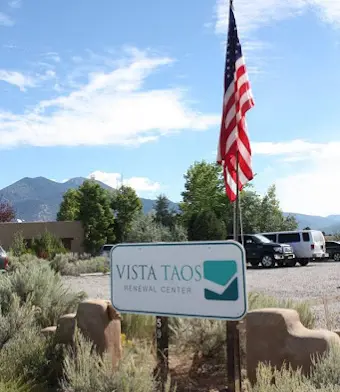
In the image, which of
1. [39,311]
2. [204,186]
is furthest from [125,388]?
[204,186]

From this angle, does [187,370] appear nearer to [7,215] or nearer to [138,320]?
[138,320]

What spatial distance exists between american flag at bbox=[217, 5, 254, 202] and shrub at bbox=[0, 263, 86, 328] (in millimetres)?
3300

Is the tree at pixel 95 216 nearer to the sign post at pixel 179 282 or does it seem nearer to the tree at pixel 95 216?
the tree at pixel 95 216

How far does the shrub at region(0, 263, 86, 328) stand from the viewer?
777 centimetres

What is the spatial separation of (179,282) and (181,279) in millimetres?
35

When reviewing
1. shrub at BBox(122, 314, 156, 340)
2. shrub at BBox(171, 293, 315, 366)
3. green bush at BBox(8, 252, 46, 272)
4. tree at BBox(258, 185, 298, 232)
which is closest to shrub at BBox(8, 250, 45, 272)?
green bush at BBox(8, 252, 46, 272)

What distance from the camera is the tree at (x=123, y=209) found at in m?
62.0

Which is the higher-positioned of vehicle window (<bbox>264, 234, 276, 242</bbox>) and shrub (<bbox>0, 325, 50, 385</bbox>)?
vehicle window (<bbox>264, 234, 276, 242</bbox>)

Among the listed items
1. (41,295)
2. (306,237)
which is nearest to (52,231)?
(306,237)

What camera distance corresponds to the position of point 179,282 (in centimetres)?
509

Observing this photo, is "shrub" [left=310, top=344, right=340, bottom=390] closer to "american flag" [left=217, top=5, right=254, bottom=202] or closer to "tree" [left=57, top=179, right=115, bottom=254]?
"american flag" [left=217, top=5, right=254, bottom=202]

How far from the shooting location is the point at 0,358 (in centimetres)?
598

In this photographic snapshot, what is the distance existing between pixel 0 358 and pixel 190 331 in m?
1.92

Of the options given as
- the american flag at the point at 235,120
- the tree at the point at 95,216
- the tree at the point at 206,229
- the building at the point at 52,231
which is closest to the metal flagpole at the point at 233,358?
the american flag at the point at 235,120
